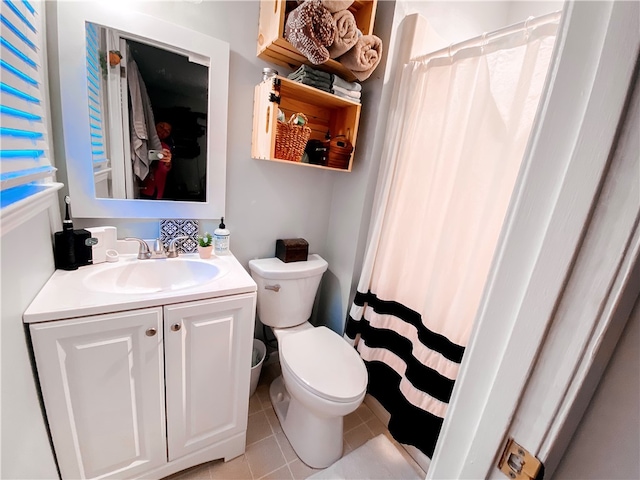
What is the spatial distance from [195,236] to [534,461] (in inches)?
55.0

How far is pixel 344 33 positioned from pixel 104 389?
1610 mm

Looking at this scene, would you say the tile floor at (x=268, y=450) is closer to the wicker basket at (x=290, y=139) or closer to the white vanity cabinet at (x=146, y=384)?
the white vanity cabinet at (x=146, y=384)

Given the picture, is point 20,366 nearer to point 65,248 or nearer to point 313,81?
point 65,248

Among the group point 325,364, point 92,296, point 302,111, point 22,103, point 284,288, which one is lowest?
point 325,364

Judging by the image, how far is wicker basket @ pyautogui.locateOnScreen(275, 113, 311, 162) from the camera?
1257 millimetres

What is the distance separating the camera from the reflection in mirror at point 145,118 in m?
1.06

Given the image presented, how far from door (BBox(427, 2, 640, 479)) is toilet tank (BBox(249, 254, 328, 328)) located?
112 centimetres

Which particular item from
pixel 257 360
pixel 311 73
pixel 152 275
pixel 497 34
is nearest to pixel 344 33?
pixel 311 73

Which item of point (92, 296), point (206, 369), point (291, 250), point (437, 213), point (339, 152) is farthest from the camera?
point (291, 250)

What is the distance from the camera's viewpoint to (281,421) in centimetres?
146

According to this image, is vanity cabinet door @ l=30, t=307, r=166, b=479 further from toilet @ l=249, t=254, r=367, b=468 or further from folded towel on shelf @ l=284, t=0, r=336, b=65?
folded towel on shelf @ l=284, t=0, r=336, b=65

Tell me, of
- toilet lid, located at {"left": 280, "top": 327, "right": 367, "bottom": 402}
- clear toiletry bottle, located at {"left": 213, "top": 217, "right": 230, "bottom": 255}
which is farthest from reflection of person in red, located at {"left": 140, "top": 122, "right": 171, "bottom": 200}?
toilet lid, located at {"left": 280, "top": 327, "right": 367, "bottom": 402}

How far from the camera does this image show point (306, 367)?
48.2 inches

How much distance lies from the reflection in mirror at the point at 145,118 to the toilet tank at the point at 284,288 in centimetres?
55
